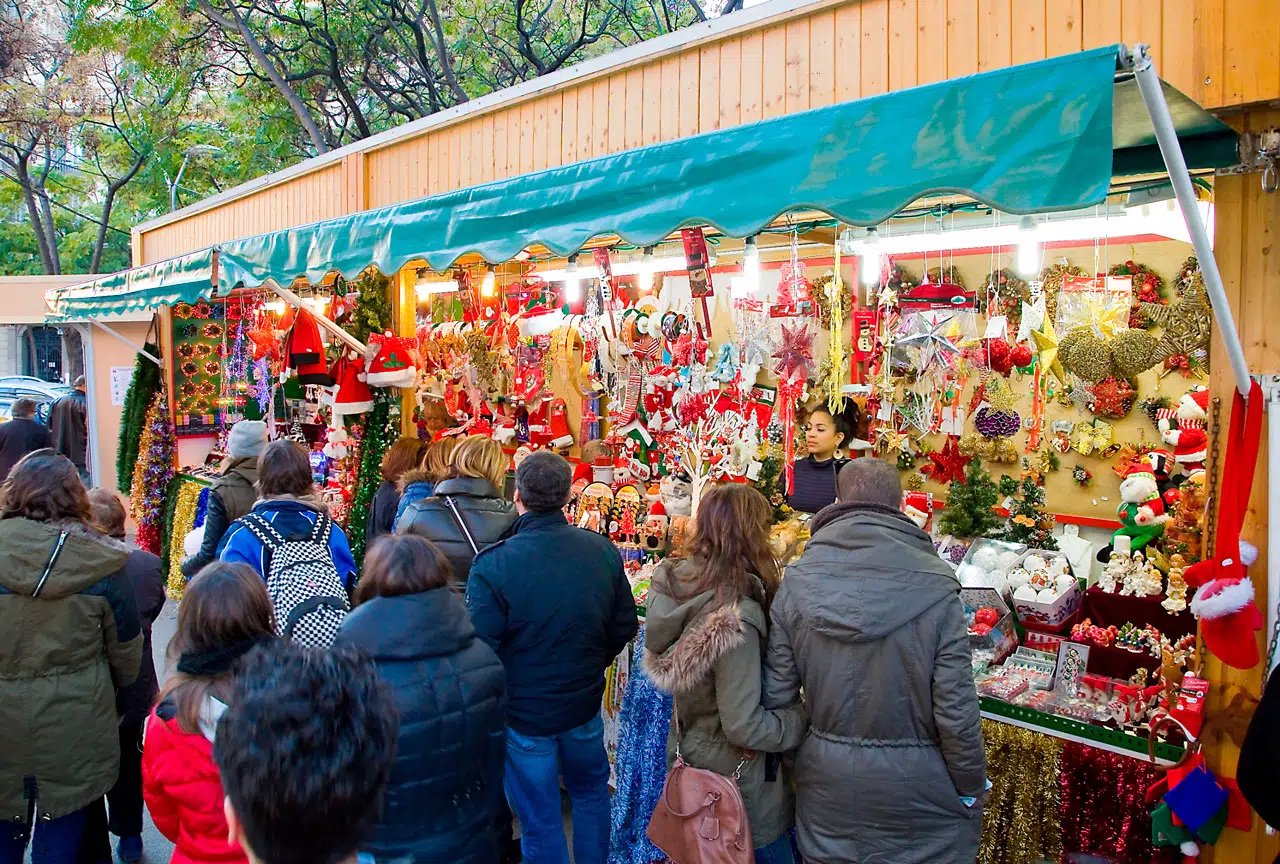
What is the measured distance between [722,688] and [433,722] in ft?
2.81

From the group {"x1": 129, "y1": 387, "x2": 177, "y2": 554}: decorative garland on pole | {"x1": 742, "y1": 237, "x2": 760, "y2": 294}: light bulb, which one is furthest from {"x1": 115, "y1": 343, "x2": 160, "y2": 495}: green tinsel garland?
{"x1": 742, "y1": 237, "x2": 760, "y2": 294}: light bulb

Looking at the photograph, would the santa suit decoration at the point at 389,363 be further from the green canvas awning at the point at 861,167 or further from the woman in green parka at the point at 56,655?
the woman in green parka at the point at 56,655

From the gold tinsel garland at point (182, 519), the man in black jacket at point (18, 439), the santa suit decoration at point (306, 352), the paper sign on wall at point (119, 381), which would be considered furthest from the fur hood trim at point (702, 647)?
the paper sign on wall at point (119, 381)

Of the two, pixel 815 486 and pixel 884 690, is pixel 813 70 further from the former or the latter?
pixel 884 690

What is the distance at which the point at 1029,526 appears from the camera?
5.16m

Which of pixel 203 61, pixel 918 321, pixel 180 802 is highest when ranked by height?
pixel 203 61

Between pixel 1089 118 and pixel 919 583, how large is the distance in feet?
4.07

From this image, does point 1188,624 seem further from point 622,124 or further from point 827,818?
point 622,124

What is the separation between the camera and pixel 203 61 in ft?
62.5

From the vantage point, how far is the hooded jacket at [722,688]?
2.62 m

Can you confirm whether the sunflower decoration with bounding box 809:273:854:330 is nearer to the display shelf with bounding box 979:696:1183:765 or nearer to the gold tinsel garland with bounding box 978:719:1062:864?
the display shelf with bounding box 979:696:1183:765

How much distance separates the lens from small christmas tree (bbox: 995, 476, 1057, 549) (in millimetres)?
5133

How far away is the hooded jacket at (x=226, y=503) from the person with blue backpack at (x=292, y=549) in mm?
898

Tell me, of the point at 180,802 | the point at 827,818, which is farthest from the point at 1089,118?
the point at 180,802
